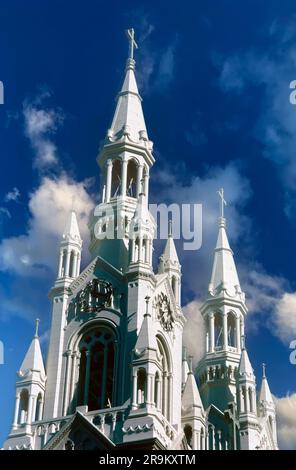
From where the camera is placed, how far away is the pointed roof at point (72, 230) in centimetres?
5209

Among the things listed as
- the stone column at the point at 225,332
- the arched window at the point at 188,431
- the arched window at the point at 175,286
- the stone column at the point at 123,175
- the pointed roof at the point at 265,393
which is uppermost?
the stone column at the point at 123,175

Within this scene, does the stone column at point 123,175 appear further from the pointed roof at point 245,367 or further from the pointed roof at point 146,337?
the pointed roof at point 245,367

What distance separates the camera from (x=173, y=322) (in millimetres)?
51750

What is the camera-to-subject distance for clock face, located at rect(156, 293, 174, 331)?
164 feet

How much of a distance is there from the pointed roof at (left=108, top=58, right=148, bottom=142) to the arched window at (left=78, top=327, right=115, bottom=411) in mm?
14492

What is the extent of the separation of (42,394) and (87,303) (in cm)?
546

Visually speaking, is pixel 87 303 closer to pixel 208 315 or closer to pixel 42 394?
pixel 42 394

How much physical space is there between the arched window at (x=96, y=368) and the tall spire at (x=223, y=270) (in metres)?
18.8

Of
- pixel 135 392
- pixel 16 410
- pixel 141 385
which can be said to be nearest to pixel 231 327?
pixel 141 385

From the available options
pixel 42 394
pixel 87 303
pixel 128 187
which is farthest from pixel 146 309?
pixel 128 187

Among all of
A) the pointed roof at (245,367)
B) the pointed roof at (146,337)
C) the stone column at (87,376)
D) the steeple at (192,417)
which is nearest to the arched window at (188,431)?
the steeple at (192,417)

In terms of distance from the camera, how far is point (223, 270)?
66.2 meters

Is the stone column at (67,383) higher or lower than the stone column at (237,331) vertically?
lower
